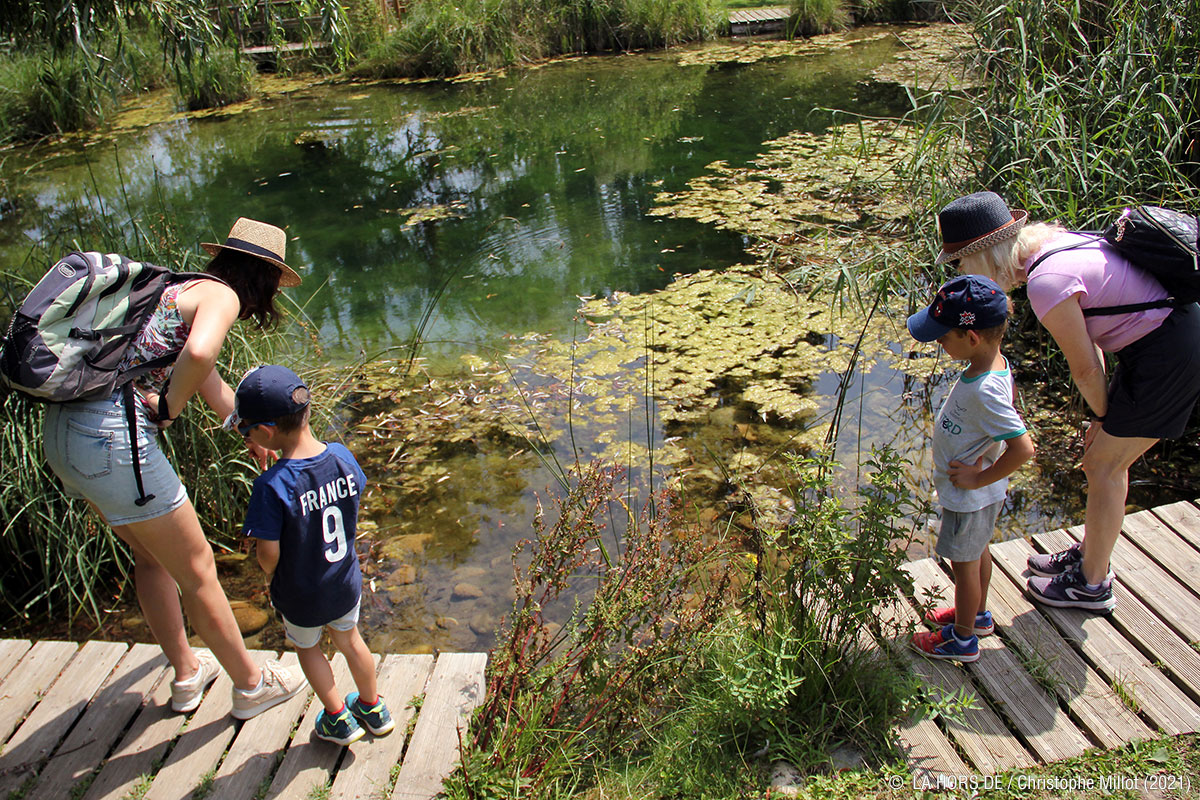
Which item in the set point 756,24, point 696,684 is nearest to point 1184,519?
point 696,684

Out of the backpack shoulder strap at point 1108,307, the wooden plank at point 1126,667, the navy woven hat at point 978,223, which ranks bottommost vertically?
the wooden plank at point 1126,667

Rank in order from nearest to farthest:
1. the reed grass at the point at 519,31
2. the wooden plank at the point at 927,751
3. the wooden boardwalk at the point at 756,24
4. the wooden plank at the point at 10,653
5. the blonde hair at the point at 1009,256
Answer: the wooden plank at the point at 927,751 < the blonde hair at the point at 1009,256 < the wooden plank at the point at 10,653 < the reed grass at the point at 519,31 < the wooden boardwalk at the point at 756,24

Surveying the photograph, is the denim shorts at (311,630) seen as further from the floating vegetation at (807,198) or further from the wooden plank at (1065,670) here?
the floating vegetation at (807,198)

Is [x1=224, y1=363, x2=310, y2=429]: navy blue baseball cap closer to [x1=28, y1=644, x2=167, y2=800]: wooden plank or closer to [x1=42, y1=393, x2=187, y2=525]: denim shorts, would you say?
[x1=42, y1=393, x2=187, y2=525]: denim shorts

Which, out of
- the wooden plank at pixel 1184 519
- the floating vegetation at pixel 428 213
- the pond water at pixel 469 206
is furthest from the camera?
the floating vegetation at pixel 428 213

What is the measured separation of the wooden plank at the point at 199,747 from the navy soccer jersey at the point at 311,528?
483 mm

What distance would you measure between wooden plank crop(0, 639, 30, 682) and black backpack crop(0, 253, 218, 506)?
106 centimetres

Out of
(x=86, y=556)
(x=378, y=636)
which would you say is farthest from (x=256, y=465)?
(x=378, y=636)

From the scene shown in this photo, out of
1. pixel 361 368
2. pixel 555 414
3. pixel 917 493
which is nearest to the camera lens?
pixel 917 493

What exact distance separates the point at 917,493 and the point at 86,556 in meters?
3.42

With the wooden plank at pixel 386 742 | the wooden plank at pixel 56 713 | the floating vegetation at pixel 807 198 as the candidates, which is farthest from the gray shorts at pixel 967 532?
the floating vegetation at pixel 807 198

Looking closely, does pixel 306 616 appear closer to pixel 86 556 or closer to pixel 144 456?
pixel 144 456

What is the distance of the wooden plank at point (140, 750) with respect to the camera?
2125 millimetres

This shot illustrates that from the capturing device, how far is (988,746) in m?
2.07
